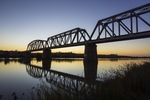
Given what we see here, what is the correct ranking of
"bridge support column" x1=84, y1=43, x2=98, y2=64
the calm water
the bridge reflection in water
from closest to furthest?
the bridge reflection in water → the calm water → "bridge support column" x1=84, y1=43, x2=98, y2=64

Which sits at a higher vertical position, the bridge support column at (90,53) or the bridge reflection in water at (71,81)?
the bridge support column at (90,53)

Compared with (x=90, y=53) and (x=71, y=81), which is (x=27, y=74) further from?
(x=90, y=53)

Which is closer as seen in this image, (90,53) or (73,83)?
(73,83)

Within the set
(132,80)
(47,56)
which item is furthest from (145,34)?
(47,56)

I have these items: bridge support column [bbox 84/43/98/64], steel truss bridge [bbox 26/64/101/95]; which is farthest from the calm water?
bridge support column [bbox 84/43/98/64]

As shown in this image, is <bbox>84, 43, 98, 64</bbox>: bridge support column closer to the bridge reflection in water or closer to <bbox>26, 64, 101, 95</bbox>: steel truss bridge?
the bridge reflection in water

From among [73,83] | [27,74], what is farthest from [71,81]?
[27,74]

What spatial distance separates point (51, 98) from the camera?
260 inches

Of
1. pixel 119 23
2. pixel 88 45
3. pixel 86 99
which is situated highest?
pixel 119 23

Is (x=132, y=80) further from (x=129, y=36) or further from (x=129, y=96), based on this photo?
(x=129, y=36)

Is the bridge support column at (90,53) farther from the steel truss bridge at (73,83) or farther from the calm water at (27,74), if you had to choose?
the steel truss bridge at (73,83)

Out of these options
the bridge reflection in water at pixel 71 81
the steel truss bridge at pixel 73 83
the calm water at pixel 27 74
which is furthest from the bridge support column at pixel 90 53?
the steel truss bridge at pixel 73 83

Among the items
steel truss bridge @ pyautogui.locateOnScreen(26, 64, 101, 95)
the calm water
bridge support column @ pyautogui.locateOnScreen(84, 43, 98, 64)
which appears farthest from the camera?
bridge support column @ pyautogui.locateOnScreen(84, 43, 98, 64)

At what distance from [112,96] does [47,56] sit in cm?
9153
